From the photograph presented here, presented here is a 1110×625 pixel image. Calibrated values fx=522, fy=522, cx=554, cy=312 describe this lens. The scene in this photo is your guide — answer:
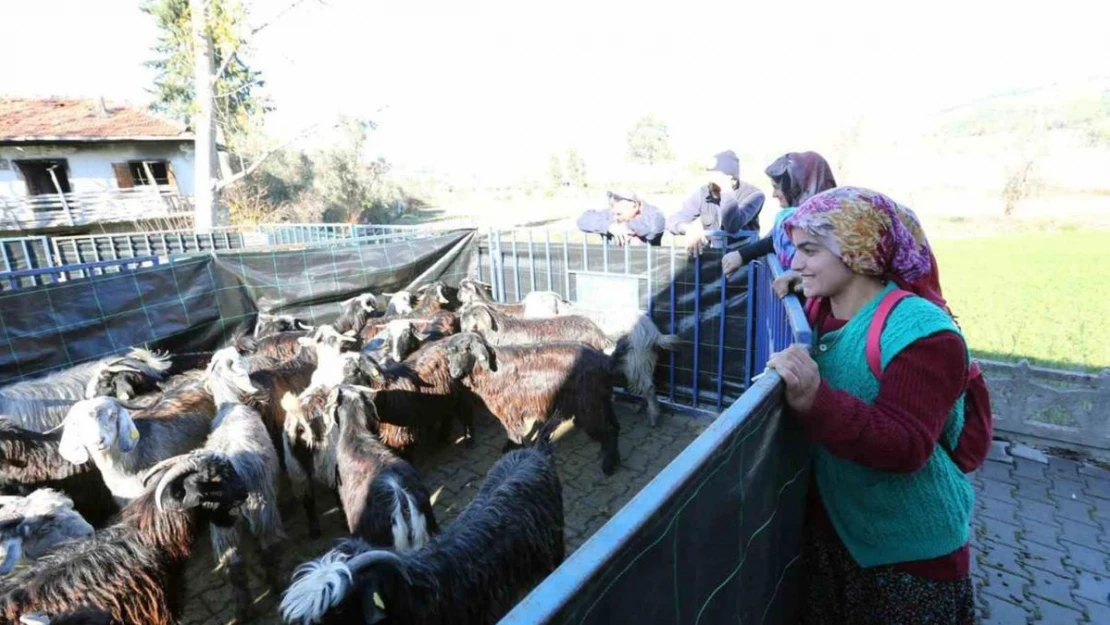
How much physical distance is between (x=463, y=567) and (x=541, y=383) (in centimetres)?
271

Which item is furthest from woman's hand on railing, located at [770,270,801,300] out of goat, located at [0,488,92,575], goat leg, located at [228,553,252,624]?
goat, located at [0,488,92,575]

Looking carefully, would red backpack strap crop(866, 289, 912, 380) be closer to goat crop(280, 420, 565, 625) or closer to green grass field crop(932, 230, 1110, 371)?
goat crop(280, 420, 565, 625)

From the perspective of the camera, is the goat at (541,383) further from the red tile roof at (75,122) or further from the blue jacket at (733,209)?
the red tile roof at (75,122)

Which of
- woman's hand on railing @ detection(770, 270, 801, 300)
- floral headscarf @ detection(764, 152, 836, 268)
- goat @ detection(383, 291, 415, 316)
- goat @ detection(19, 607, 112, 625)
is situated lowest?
goat @ detection(19, 607, 112, 625)

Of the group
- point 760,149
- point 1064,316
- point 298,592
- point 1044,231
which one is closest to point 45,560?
point 298,592

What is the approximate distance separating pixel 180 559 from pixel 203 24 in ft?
37.5

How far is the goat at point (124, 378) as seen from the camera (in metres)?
4.81

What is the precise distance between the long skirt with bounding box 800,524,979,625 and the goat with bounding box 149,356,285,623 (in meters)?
3.29

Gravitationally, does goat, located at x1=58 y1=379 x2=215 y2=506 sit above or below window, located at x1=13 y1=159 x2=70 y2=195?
below

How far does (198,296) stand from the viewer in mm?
6500

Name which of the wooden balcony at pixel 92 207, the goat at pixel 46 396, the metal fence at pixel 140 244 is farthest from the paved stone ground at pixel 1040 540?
the wooden balcony at pixel 92 207

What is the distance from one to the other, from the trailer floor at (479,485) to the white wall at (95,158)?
90.6 feet

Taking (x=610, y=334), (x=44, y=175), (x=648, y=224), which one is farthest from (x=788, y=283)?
(x=44, y=175)

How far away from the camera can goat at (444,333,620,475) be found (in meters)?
5.27
